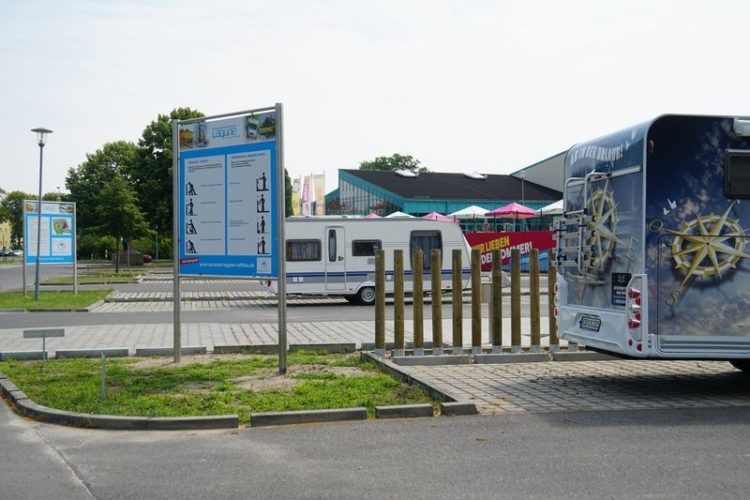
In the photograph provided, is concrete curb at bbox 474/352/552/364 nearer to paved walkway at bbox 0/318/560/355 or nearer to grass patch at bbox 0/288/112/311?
paved walkway at bbox 0/318/560/355

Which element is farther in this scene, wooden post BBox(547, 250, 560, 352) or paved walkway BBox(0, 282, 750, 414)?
wooden post BBox(547, 250, 560, 352)

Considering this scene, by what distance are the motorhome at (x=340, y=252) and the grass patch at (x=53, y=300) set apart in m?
5.72

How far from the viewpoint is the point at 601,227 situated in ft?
31.7

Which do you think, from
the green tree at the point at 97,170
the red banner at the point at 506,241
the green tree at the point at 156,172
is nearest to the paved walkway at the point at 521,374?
the red banner at the point at 506,241

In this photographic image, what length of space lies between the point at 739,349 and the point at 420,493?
4.96 meters

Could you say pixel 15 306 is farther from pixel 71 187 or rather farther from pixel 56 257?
pixel 71 187

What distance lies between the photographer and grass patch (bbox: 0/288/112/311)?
23.2 metres

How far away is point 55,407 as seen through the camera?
832 centimetres

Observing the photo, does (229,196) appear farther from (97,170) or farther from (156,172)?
(97,170)

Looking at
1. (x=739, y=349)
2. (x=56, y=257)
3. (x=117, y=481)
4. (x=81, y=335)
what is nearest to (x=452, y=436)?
(x=117, y=481)

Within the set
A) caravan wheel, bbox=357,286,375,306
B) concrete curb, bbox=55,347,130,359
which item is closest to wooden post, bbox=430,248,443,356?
concrete curb, bbox=55,347,130,359

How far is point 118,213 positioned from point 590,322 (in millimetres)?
42624

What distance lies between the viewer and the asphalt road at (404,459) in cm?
568

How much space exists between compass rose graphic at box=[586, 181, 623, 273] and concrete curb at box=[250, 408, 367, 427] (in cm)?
341
